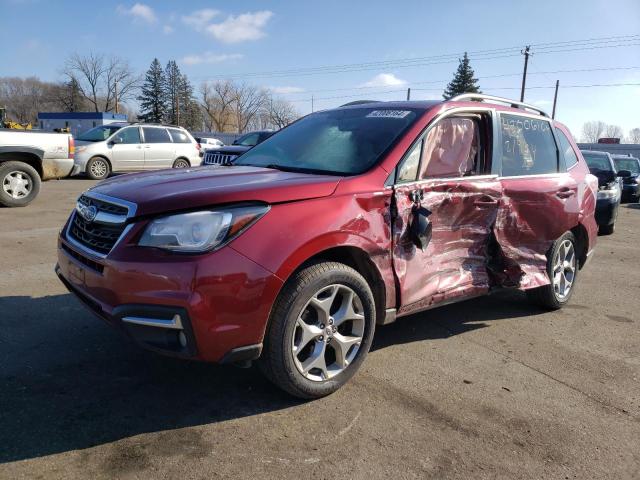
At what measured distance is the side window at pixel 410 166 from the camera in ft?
11.2

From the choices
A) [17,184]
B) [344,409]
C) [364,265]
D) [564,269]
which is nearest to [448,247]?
[364,265]

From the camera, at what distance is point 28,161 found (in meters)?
9.96

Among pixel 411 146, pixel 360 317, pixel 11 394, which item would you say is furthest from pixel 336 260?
pixel 11 394

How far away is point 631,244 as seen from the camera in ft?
31.4

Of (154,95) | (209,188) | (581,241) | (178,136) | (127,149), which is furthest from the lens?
(154,95)

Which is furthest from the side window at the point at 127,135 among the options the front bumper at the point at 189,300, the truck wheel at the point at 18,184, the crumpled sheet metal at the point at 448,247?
the front bumper at the point at 189,300

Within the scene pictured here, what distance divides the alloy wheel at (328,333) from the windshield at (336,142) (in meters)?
0.83

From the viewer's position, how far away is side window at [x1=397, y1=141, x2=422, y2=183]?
135 inches

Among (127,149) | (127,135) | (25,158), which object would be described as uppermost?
(127,135)

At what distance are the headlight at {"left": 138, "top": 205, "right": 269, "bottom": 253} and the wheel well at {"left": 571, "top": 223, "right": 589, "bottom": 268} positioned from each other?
3.96 m

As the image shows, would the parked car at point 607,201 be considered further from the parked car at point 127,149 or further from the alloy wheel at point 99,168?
the alloy wheel at point 99,168

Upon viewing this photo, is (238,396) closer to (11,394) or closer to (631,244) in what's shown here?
(11,394)

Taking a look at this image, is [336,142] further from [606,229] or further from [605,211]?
[606,229]

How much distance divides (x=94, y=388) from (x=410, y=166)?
95.9 inches
